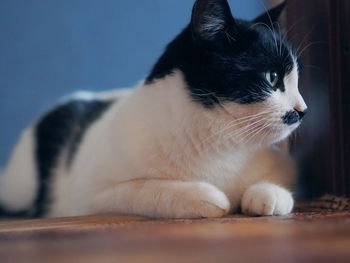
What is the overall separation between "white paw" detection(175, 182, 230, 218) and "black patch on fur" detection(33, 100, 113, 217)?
670 mm

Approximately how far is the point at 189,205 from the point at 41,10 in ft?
4.28

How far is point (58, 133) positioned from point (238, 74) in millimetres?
809

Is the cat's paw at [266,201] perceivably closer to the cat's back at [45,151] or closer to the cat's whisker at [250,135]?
the cat's whisker at [250,135]

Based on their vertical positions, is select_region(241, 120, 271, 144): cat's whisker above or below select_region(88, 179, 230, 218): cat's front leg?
above

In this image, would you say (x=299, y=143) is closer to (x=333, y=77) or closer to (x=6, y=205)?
(x=333, y=77)

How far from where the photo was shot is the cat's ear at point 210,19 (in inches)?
44.0

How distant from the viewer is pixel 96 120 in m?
1.72

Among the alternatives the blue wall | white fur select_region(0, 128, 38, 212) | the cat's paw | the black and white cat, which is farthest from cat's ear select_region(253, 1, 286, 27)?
white fur select_region(0, 128, 38, 212)

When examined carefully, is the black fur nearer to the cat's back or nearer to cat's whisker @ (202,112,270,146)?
Answer: cat's whisker @ (202,112,270,146)

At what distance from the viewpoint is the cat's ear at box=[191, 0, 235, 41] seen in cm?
112

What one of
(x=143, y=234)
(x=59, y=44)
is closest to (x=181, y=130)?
(x=143, y=234)

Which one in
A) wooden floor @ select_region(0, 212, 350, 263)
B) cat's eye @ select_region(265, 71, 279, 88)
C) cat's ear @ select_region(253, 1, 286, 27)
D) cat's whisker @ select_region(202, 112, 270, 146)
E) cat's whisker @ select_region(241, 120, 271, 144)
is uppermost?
cat's ear @ select_region(253, 1, 286, 27)

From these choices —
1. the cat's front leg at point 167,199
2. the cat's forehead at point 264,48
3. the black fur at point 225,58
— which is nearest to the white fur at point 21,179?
the cat's front leg at point 167,199

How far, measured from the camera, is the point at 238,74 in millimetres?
1161
